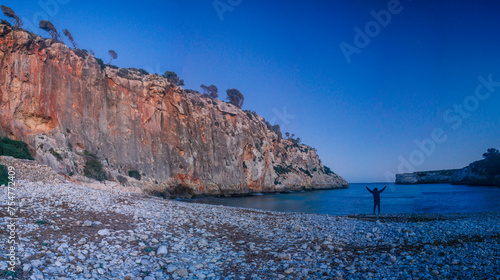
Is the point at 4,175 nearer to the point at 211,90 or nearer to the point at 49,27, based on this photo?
the point at 49,27

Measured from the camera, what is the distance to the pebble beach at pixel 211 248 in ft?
18.9

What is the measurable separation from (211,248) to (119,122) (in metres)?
34.7

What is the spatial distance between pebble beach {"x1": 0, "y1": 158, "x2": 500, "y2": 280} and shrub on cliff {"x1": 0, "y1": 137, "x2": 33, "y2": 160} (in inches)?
433

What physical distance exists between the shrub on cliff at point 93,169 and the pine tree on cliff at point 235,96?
52471 millimetres

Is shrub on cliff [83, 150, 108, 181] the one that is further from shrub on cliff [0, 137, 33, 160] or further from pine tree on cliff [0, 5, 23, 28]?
pine tree on cliff [0, 5, 23, 28]

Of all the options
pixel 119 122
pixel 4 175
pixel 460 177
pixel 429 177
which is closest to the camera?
pixel 4 175

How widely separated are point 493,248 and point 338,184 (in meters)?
Result: 117

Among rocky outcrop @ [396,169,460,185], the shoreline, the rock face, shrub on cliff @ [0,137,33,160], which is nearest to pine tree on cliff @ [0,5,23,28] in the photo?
the rock face

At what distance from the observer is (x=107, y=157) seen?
33781 mm

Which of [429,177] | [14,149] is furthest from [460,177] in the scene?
[14,149]

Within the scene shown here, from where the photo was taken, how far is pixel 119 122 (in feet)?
123

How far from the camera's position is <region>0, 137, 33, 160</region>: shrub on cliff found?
63.6 feet

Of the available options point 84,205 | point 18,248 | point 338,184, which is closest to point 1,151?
point 84,205

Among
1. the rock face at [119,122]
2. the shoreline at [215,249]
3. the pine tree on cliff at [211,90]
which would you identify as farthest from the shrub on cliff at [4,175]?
the pine tree on cliff at [211,90]
